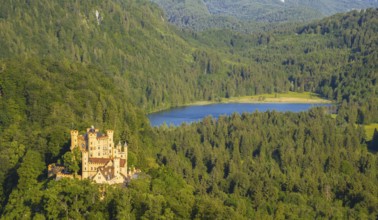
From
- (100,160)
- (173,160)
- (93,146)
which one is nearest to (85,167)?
(100,160)

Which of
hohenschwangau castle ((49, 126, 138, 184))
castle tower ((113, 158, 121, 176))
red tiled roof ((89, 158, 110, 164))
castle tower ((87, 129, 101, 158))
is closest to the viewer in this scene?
castle tower ((113, 158, 121, 176))

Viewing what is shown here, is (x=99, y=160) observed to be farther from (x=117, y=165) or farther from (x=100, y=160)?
(x=117, y=165)

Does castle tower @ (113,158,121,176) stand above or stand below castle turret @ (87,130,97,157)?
below

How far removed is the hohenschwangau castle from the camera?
273ft

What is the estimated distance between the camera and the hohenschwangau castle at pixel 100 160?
273ft

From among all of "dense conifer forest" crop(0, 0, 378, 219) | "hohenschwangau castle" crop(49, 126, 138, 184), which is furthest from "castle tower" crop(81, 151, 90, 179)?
"dense conifer forest" crop(0, 0, 378, 219)

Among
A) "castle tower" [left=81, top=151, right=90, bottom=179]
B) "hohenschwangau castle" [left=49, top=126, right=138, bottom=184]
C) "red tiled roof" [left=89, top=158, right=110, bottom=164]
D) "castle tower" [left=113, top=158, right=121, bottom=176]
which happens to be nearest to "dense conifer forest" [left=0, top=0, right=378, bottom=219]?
"hohenschwangau castle" [left=49, top=126, right=138, bottom=184]

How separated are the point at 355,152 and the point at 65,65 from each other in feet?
209

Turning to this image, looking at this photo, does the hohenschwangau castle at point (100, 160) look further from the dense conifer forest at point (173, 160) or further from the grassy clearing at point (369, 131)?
the grassy clearing at point (369, 131)

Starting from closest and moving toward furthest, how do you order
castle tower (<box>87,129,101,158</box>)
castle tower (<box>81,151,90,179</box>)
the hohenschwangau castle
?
the hohenschwangau castle < castle tower (<box>81,151,90,179</box>) < castle tower (<box>87,129,101,158</box>)

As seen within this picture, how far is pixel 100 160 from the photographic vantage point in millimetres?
84875

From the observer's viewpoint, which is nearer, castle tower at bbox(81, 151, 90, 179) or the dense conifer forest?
the dense conifer forest

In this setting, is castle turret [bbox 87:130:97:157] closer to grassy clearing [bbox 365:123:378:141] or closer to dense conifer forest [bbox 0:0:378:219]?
dense conifer forest [bbox 0:0:378:219]

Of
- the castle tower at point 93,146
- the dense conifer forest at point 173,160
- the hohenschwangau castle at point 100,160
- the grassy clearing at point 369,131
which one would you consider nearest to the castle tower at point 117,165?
the hohenschwangau castle at point 100,160
